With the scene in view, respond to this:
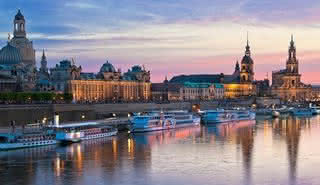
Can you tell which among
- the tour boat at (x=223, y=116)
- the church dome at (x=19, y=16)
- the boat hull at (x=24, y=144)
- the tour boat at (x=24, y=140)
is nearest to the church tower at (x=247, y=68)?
the tour boat at (x=223, y=116)

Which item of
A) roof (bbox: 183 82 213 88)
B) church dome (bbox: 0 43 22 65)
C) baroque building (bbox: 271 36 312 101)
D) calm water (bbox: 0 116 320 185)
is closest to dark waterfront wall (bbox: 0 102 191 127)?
calm water (bbox: 0 116 320 185)

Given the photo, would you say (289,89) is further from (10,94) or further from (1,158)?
(1,158)

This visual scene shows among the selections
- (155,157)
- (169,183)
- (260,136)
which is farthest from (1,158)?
(260,136)

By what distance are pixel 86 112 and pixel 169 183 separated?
4367 cm

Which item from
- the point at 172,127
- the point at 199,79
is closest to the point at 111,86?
the point at 172,127

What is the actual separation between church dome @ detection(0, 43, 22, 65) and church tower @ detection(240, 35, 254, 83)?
7586 centimetres

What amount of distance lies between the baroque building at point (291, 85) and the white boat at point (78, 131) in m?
113

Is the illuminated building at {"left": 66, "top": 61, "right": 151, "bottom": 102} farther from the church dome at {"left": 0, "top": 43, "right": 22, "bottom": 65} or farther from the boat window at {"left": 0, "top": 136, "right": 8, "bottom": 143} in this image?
the boat window at {"left": 0, "top": 136, "right": 8, "bottom": 143}

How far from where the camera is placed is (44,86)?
94.6 meters

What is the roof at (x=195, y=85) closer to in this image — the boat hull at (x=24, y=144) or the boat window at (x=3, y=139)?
the boat hull at (x=24, y=144)

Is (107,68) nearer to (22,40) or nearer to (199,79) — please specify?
(22,40)

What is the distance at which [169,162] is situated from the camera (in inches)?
1559

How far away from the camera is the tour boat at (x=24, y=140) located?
45.3 m

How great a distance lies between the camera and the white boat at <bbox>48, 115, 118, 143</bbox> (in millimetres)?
49719
